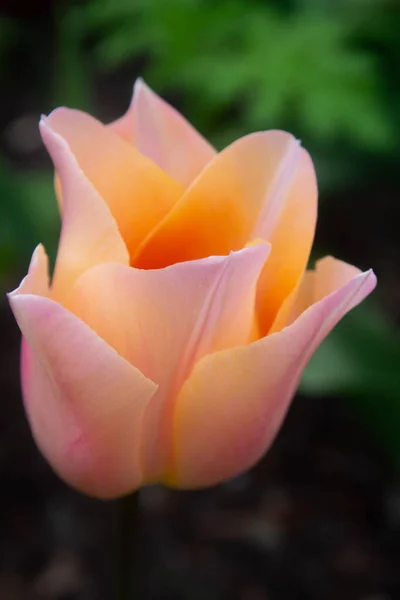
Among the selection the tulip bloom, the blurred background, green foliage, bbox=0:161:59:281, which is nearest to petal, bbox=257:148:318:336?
the tulip bloom

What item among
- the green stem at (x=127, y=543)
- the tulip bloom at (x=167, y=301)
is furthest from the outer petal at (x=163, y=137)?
the green stem at (x=127, y=543)

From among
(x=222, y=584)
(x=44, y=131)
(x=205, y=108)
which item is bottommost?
(x=222, y=584)

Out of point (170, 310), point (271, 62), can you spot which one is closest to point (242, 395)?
point (170, 310)

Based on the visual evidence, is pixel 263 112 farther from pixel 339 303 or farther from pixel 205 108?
pixel 339 303

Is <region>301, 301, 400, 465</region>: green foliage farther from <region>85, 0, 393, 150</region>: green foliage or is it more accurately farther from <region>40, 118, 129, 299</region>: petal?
<region>40, 118, 129, 299</region>: petal

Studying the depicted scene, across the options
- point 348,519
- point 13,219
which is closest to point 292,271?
point 13,219

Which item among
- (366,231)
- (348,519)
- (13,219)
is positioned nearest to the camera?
(13,219)

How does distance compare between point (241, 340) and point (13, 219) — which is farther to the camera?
point (13, 219)

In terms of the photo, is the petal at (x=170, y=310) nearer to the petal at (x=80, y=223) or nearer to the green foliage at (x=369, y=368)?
the petal at (x=80, y=223)
